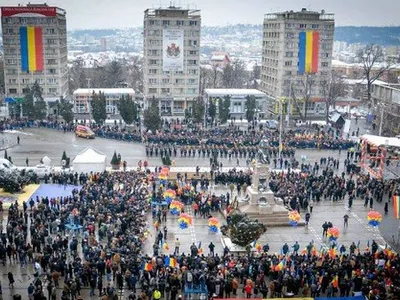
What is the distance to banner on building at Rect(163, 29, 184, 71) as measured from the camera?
6041 centimetres

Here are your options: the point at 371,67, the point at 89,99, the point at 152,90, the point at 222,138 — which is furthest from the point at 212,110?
the point at 371,67

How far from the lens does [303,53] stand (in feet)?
211

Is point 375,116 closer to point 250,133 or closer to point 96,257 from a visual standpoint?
point 250,133

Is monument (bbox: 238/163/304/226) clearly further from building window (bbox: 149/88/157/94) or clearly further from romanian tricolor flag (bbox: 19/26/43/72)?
romanian tricolor flag (bbox: 19/26/43/72)

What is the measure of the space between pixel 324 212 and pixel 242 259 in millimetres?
10955

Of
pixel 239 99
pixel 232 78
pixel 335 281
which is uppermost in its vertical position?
pixel 232 78

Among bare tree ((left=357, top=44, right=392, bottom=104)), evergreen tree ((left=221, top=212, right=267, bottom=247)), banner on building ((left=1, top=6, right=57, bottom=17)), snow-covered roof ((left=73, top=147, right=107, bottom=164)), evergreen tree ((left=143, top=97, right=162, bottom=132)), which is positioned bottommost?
evergreen tree ((left=221, top=212, right=267, bottom=247))

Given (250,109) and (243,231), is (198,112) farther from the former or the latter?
(243,231)

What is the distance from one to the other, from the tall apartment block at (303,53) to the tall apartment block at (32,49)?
28.1 metres

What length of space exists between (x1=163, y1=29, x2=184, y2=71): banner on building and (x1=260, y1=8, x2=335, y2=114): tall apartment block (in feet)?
43.9

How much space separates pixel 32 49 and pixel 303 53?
3371 centimetres

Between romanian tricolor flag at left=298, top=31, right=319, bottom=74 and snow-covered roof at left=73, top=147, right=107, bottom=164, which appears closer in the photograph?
snow-covered roof at left=73, top=147, right=107, bottom=164

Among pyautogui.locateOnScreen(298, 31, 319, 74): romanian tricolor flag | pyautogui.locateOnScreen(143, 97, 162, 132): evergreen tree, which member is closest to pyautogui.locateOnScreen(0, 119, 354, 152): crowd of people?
pyautogui.locateOnScreen(143, 97, 162, 132): evergreen tree

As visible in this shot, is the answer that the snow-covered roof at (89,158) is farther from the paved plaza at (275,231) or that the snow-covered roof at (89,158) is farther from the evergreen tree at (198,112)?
the evergreen tree at (198,112)
